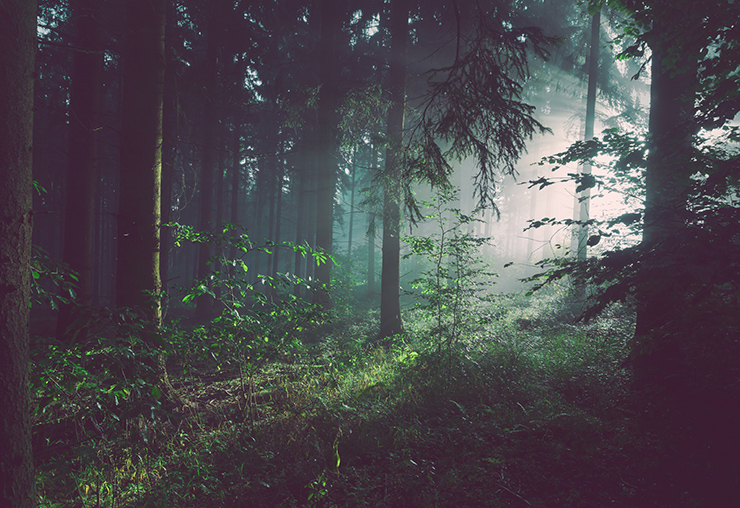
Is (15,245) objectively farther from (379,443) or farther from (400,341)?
(400,341)

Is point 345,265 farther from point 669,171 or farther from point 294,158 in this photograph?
point 669,171

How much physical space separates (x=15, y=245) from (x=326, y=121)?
934 centimetres

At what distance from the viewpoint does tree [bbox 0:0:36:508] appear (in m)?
2.02

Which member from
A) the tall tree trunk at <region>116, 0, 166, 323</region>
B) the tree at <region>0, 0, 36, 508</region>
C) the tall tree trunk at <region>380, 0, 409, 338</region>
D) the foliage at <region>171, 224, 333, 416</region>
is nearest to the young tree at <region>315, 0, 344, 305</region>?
the tall tree trunk at <region>380, 0, 409, 338</region>

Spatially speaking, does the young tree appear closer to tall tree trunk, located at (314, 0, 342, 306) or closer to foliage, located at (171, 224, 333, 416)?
tall tree trunk, located at (314, 0, 342, 306)

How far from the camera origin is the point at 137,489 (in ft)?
11.0

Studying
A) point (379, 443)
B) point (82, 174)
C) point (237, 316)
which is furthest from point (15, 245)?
point (82, 174)

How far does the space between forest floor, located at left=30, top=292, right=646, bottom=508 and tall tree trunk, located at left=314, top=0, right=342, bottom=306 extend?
5132mm

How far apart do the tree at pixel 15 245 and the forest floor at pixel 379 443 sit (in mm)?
730

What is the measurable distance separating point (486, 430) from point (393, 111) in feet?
26.4

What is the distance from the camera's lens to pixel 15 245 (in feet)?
6.87

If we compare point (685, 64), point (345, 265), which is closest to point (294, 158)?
point (345, 265)

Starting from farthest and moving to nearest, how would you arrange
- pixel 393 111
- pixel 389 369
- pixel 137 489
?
pixel 393 111 → pixel 389 369 → pixel 137 489

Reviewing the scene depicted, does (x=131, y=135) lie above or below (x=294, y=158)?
below
